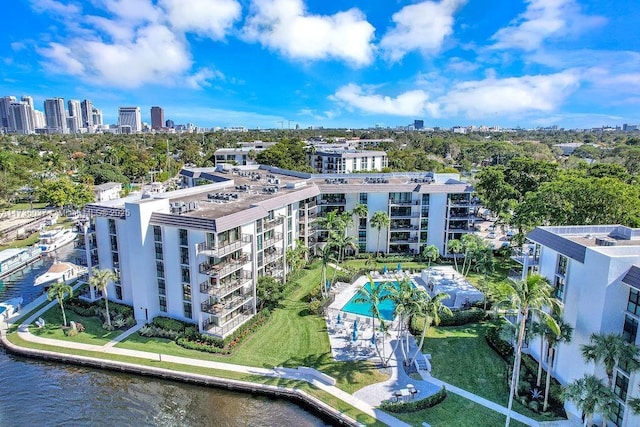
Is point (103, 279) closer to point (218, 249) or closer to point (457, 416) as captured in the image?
point (218, 249)

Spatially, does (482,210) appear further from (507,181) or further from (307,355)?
(307,355)

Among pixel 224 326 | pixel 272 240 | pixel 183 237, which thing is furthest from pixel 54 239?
pixel 224 326

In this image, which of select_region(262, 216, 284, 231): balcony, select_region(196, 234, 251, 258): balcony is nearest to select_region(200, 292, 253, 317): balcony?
select_region(196, 234, 251, 258): balcony

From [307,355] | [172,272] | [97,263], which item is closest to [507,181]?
[307,355]

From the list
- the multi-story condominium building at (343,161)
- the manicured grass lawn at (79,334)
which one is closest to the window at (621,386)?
the manicured grass lawn at (79,334)

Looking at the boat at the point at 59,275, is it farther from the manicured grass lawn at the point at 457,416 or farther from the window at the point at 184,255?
the manicured grass lawn at the point at 457,416
